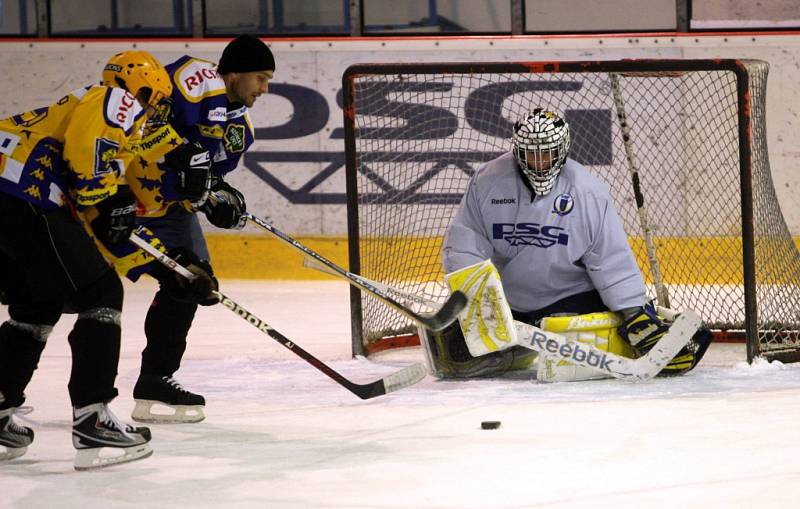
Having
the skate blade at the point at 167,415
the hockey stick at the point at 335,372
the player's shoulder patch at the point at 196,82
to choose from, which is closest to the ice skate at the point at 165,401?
the skate blade at the point at 167,415

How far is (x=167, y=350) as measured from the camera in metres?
4.04

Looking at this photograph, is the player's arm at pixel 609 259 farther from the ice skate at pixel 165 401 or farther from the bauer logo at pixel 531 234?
the ice skate at pixel 165 401

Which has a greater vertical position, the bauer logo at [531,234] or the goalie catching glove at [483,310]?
the bauer logo at [531,234]

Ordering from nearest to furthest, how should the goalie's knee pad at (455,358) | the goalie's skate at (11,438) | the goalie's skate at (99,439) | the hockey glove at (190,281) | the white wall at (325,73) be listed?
1. the goalie's skate at (99,439)
2. the goalie's skate at (11,438)
3. the hockey glove at (190,281)
4. the goalie's knee pad at (455,358)
5. the white wall at (325,73)

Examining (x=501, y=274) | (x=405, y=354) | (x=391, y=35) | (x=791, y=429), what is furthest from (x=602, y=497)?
(x=391, y=35)

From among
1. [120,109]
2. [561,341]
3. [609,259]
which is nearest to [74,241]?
[120,109]

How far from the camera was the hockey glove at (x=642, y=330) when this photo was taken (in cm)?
442

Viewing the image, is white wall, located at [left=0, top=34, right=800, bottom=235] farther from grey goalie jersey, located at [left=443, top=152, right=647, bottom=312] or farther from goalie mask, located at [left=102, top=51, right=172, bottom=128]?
goalie mask, located at [left=102, top=51, right=172, bottom=128]

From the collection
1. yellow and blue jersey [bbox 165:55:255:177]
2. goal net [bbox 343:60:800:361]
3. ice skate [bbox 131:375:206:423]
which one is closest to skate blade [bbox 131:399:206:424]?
ice skate [bbox 131:375:206:423]

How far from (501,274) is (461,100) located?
7.29ft

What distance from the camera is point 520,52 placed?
6918 mm

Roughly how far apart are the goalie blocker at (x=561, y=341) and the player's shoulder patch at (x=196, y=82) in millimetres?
987

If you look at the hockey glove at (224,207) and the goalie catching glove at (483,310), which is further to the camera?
the goalie catching glove at (483,310)

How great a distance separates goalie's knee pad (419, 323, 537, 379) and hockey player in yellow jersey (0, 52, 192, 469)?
1.26m
